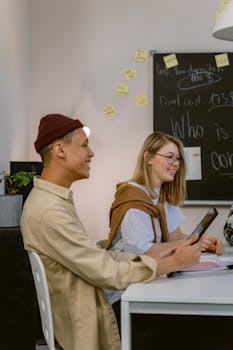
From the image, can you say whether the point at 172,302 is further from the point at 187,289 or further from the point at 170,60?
the point at 170,60

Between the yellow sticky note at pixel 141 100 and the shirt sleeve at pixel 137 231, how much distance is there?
1.50 meters

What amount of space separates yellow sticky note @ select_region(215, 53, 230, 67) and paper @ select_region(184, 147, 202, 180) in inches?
22.8

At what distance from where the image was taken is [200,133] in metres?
4.22

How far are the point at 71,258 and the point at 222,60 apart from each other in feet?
8.54

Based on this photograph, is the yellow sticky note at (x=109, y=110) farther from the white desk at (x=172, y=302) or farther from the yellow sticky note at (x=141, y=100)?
the white desk at (x=172, y=302)

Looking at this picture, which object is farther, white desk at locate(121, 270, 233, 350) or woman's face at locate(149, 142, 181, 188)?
woman's face at locate(149, 142, 181, 188)

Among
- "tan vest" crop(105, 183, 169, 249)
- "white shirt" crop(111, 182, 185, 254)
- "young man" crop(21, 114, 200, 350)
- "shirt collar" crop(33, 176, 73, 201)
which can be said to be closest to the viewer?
"young man" crop(21, 114, 200, 350)

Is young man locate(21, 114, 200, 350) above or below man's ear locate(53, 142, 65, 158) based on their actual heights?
below

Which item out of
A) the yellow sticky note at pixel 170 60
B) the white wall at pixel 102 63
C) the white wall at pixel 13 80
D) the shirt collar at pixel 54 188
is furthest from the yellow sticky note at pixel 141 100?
the shirt collar at pixel 54 188

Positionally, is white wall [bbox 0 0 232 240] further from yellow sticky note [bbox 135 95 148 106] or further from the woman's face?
the woman's face

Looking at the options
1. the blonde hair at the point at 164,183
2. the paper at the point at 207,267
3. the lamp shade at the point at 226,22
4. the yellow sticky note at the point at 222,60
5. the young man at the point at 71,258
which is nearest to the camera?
the young man at the point at 71,258

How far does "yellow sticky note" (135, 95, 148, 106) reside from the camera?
14.0 ft

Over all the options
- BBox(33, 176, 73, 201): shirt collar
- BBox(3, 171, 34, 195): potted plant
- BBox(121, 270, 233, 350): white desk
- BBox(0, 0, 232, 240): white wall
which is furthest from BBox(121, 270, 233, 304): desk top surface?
BBox(0, 0, 232, 240): white wall

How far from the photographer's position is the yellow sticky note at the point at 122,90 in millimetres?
4262
